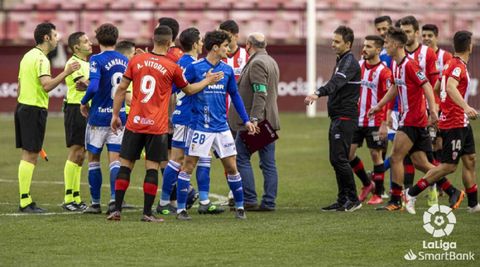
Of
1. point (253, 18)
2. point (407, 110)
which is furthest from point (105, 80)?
point (253, 18)

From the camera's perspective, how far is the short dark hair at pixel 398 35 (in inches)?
509

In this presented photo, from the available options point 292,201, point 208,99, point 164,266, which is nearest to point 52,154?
point 292,201

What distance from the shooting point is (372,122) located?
15047mm

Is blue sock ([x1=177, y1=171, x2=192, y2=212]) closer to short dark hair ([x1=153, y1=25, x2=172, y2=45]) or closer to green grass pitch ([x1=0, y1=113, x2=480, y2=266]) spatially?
green grass pitch ([x1=0, y1=113, x2=480, y2=266])

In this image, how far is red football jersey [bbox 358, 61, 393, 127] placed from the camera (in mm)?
14789

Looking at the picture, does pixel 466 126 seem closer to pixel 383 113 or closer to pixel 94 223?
pixel 383 113

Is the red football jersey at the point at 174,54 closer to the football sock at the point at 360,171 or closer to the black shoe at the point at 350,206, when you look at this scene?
the black shoe at the point at 350,206

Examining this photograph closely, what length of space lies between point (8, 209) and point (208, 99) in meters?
3.10

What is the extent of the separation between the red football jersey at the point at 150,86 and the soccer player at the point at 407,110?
9.03ft

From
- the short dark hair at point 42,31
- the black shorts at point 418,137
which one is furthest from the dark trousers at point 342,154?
the short dark hair at point 42,31

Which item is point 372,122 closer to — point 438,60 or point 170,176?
point 438,60

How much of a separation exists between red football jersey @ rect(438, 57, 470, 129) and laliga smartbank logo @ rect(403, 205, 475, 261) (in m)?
1.04

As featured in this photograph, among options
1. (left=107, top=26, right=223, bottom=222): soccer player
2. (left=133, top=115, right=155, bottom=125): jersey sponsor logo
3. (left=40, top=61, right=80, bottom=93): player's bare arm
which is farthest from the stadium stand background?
(left=133, top=115, right=155, bottom=125): jersey sponsor logo

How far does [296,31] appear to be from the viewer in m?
33.9
